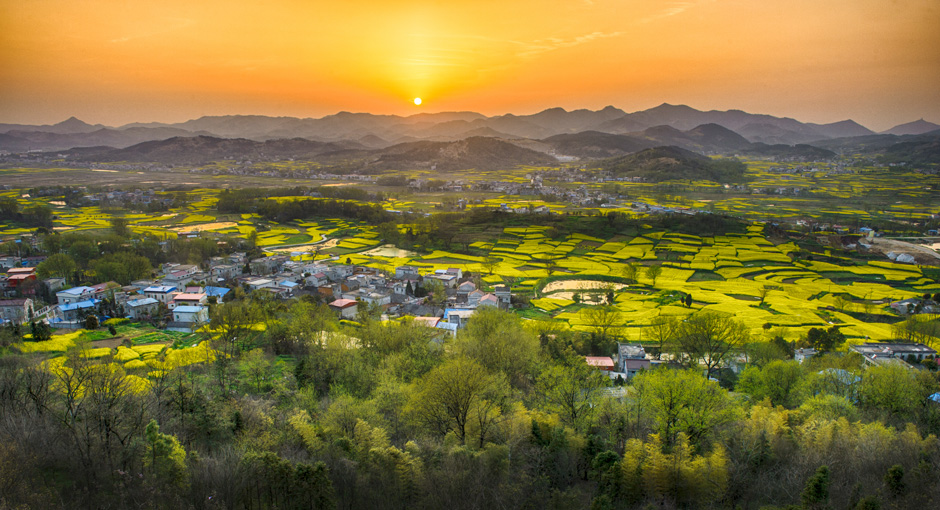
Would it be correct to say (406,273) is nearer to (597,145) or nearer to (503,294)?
(503,294)

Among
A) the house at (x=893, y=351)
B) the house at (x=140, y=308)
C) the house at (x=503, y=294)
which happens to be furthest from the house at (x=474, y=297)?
the house at (x=893, y=351)

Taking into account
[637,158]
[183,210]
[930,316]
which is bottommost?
[930,316]

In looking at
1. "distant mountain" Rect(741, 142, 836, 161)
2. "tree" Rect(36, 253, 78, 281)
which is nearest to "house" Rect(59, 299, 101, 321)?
"tree" Rect(36, 253, 78, 281)

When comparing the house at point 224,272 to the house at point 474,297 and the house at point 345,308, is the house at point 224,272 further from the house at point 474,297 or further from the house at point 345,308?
the house at point 474,297

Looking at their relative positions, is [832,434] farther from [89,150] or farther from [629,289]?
[89,150]

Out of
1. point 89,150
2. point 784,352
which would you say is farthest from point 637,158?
point 89,150

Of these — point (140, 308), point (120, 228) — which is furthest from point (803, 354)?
point (120, 228)
